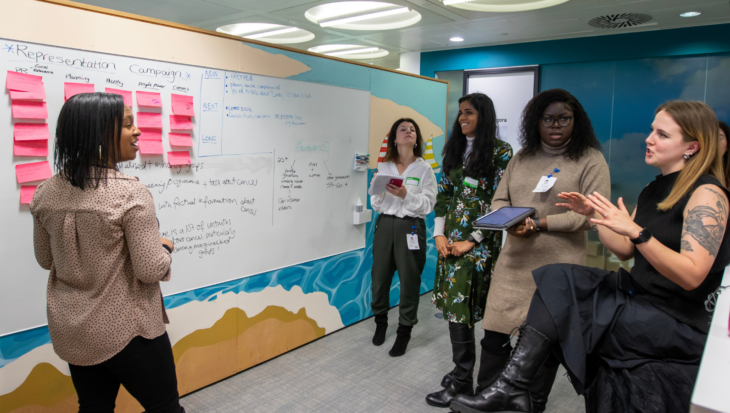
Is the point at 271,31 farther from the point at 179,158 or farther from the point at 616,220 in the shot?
the point at 616,220

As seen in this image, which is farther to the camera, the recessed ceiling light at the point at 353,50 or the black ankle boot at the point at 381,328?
the recessed ceiling light at the point at 353,50

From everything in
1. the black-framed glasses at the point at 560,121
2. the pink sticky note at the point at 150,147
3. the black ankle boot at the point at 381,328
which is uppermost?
the black-framed glasses at the point at 560,121

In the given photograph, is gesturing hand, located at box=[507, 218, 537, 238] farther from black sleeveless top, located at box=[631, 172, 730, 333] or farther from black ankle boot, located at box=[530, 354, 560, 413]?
black ankle boot, located at box=[530, 354, 560, 413]

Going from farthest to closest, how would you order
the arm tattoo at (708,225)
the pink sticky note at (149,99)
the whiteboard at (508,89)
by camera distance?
the whiteboard at (508,89) → the pink sticky note at (149,99) → the arm tattoo at (708,225)

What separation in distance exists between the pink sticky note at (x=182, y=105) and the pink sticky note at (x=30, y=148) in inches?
23.0

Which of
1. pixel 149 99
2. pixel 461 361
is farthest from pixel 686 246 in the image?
pixel 149 99

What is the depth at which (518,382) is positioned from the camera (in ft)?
4.91

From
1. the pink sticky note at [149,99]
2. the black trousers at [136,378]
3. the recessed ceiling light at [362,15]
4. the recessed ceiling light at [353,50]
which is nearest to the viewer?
the black trousers at [136,378]

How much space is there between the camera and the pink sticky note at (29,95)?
5.72 ft

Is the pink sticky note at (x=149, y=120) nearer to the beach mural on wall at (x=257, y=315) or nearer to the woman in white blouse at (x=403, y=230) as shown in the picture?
the beach mural on wall at (x=257, y=315)

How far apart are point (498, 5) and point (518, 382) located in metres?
3.37

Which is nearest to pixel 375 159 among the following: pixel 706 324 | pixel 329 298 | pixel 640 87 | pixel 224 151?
pixel 329 298

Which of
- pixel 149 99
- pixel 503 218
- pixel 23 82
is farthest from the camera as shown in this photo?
pixel 149 99

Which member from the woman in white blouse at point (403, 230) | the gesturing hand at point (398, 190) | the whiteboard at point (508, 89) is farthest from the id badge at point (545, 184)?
the whiteboard at point (508, 89)
